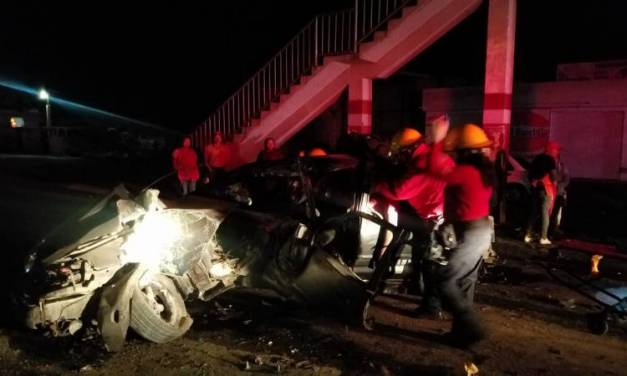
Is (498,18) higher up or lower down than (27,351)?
higher up

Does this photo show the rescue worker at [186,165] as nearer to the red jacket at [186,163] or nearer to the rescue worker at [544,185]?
the red jacket at [186,163]

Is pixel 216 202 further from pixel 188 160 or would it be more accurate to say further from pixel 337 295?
pixel 188 160

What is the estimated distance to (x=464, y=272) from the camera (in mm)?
4652

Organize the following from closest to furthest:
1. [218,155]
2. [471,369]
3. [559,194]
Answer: [471,369] < [559,194] < [218,155]

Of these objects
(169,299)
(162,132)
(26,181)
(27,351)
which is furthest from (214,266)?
(162,132)

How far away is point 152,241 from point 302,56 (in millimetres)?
9646

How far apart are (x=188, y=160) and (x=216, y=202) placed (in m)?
6.38

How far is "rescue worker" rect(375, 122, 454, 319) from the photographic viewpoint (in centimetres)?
473

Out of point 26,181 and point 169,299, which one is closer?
point 169,299

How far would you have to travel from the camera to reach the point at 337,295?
15.4 ft

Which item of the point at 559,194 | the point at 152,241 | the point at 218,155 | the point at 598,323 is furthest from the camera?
the point at 218,155

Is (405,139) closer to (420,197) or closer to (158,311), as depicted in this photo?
(420,197)

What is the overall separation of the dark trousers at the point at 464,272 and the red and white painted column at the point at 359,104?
8279 mm

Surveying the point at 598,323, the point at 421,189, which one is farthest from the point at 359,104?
the point at 598,323
